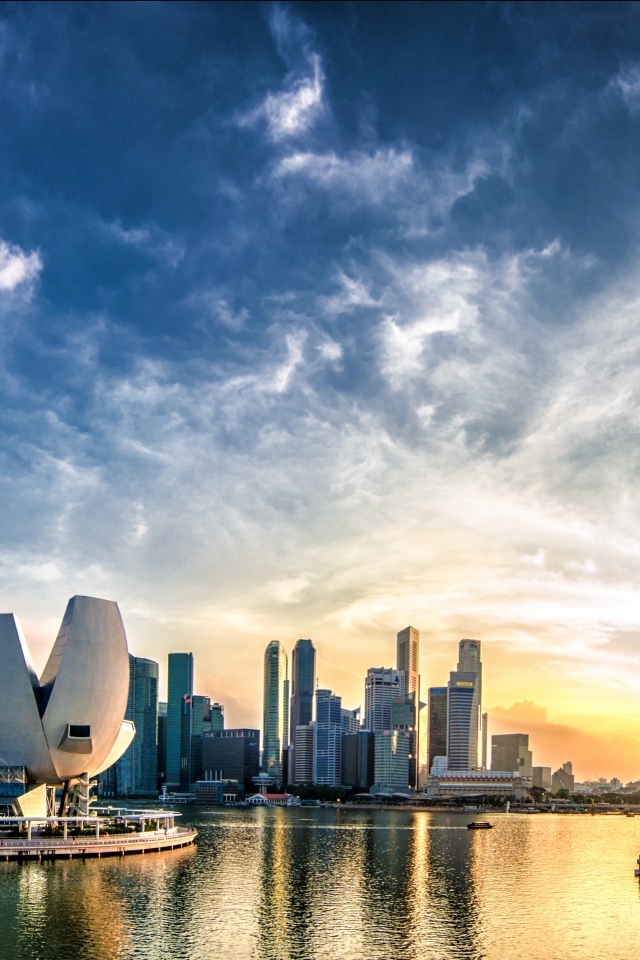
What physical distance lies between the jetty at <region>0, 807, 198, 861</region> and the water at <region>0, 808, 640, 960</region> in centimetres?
199

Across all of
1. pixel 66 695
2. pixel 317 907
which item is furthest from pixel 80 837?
pixel 317 907

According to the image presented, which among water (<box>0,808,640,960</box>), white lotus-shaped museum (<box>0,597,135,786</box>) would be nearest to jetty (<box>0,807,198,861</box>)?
water (<box>0,808,640,960</box>)

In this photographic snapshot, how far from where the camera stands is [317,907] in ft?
145

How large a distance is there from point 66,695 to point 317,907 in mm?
30705

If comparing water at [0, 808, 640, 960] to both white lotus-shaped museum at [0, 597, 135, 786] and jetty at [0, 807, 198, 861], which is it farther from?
white lotus-shaped museum at [0, 597, 135, 786]

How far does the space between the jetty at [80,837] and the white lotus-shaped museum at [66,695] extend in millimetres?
4626

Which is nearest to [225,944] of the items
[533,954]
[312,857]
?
[533,954]

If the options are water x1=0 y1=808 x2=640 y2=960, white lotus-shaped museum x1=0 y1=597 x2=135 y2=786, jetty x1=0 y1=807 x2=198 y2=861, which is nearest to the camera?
water x1=0 y1=808 x2=640 y2=960

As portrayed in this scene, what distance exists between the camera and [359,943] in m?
36.5

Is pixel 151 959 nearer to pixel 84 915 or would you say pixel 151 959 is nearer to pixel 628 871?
pixel 84 915

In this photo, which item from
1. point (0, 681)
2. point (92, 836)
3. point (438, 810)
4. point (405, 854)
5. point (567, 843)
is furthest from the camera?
point (438, 810)

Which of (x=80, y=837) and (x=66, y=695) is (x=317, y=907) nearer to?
(x=80, y=837)

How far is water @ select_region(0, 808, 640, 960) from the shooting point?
35812 mm

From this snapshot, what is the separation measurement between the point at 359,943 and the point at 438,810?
17000 cm
